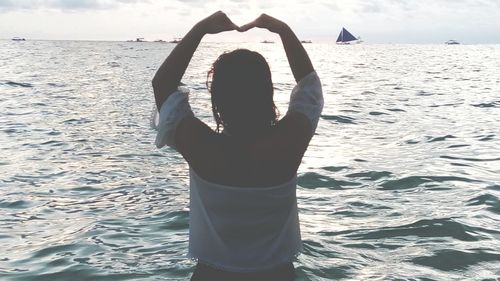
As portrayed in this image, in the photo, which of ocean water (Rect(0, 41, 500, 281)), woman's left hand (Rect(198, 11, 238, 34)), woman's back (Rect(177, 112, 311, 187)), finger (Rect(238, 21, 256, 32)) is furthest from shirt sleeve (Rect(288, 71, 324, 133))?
ocean water (Rect(0, 41, 500, 281))

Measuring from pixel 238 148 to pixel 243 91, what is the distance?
29 cm

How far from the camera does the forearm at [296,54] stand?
312 centimetres

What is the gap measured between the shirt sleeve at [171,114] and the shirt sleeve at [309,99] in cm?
59

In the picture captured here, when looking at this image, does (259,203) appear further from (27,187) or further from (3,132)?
(3,132)

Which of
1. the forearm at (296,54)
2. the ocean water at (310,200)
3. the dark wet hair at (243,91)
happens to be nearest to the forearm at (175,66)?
the dark wet hair at (243,91)

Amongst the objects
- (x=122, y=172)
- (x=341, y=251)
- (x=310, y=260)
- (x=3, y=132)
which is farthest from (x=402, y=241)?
(x=3, y=132)

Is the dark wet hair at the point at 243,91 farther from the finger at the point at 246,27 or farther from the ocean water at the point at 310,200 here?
the ocean water at the point at 310,200

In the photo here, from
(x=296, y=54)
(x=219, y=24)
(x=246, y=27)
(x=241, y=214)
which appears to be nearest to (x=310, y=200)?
(x=296, y=54)

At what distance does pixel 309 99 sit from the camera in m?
3.08

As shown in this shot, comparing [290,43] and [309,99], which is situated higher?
[290,43]

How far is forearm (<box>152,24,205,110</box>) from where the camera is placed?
2.87 m

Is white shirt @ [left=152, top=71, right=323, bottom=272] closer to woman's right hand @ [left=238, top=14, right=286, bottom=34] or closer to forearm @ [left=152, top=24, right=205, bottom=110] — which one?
forearm @ [left=152, top=24, right=205, bottom=110]

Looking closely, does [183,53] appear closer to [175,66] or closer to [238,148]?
[175,66]

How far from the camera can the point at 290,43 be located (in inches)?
124
